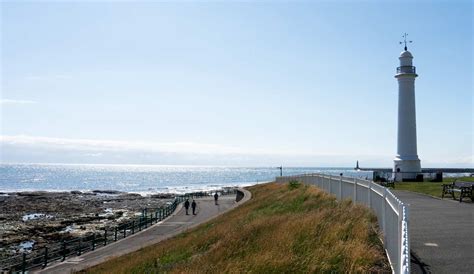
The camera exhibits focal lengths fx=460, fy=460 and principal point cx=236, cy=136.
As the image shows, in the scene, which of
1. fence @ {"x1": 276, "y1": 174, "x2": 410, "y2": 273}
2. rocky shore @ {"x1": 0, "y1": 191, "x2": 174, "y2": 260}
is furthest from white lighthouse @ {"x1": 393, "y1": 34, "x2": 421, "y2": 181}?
rocky shore @ {"x1": 0, "y1": 191, "x2": 174, "y2": 260}

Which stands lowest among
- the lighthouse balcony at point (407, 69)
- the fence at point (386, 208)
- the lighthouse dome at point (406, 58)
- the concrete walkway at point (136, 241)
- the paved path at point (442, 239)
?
the concrete walkway at point (136, 241)

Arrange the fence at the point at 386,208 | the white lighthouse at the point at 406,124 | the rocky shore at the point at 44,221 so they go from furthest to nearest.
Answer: the white lighthouse at the point at 406,124 < the rocky shore at the point at 44,221 < the fence at the point at 386,208

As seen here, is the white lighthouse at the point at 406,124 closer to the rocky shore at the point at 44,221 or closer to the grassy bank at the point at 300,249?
the rocky shore at the point at 44,221

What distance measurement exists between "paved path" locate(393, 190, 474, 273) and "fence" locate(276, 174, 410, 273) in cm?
76

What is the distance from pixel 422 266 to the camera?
25.9 feet

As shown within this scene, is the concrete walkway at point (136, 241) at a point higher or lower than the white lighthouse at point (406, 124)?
lower

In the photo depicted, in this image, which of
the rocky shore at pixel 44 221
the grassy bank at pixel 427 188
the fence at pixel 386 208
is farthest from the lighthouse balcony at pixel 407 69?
the rocky shore at pixel 44 221

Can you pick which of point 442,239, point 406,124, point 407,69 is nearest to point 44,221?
point 406,124

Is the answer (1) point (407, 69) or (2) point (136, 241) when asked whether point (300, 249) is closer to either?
(2) point (136, 241)

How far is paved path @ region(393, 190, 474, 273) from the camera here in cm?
796

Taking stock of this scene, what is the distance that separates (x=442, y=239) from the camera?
10.3 m

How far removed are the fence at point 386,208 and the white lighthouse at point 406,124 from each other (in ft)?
62.8

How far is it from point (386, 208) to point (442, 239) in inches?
106

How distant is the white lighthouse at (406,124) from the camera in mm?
39031
